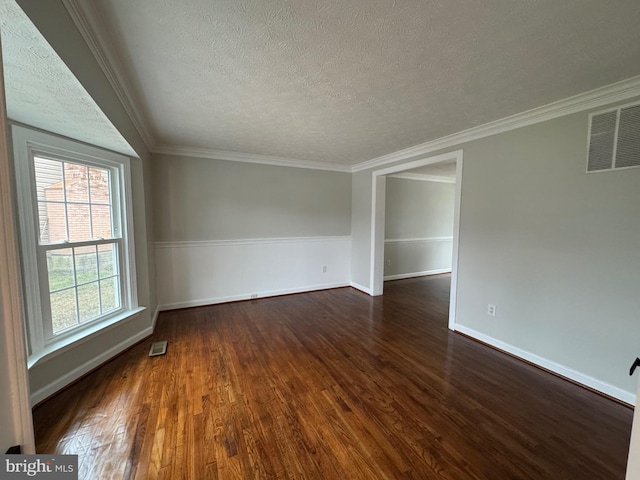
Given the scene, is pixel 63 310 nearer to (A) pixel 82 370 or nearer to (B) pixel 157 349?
(A) pixel 82 370

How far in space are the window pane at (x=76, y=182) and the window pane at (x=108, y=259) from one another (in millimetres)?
482

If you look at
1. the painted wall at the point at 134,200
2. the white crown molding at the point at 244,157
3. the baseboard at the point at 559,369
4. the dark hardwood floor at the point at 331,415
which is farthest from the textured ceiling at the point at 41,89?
the baseboard at the point at 559,369

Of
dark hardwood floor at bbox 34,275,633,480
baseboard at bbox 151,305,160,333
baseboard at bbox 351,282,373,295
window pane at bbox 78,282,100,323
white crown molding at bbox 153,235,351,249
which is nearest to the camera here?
dark hardwood floor at bbox 34,275,633,480

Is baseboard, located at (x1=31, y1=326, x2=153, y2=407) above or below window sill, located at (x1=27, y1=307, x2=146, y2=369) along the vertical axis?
below

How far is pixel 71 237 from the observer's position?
221 centimetres

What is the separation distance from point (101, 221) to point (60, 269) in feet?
1.88

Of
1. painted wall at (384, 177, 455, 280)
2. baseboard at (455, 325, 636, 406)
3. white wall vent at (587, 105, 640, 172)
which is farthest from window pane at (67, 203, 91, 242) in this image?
painted wall at (384, 177, 455, 280)

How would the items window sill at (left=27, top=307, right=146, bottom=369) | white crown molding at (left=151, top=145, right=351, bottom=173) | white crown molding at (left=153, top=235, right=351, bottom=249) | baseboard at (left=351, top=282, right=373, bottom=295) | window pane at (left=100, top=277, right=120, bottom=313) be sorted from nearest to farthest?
window sill at (left=27, top=307, right=146, bottom=369)
window pane at (left=100, top=277, right=120, bottom=313)
white crown molding at (left=151, top=145, right=351, bottom=173)
white crown molding at (left=153, top=235, right=351, bottom=249)
baseboard at (left=351, top=282, right=373, bottom=295)

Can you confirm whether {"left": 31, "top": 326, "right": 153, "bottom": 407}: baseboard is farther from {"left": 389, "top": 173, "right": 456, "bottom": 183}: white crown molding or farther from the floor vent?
{"left": 389, "top": 173, "right": 456, "bottom": 183}: white crown molding

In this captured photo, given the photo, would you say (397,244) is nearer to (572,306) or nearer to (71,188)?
(572,306)

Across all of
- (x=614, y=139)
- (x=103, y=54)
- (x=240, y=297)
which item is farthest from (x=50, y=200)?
(x=614, y=139)

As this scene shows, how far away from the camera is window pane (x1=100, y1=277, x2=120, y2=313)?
253cm

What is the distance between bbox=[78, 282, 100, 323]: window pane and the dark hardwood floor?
20.0 inches

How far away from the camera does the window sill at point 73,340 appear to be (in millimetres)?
1867
